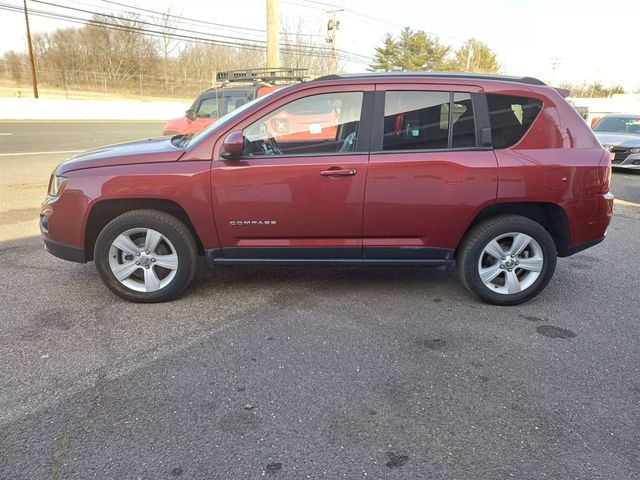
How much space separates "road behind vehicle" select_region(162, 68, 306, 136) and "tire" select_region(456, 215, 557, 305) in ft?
23.4

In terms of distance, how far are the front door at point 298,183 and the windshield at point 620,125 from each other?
38.2 ft

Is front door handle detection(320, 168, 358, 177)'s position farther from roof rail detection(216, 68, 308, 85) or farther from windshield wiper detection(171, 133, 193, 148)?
roof rail detection(216, 68, 308, 85)

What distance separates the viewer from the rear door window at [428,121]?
12.4 ft

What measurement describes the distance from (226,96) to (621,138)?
31.2 ft

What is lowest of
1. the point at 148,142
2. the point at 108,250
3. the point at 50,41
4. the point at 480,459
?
the point at 480,459

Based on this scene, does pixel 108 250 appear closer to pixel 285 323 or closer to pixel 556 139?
pixel 285 323

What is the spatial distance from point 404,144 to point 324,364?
71.3 inches

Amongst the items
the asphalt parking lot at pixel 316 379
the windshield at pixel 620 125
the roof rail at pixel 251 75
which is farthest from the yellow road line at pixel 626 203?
the roof rail at pixel 251 75

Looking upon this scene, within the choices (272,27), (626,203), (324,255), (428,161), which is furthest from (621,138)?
(324,255)

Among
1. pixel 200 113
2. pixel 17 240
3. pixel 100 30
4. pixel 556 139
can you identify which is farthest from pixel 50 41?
pixel 556 139

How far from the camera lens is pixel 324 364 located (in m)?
3.08

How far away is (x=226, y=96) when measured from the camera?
10.7 m

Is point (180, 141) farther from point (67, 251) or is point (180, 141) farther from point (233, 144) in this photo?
point (67, 251)

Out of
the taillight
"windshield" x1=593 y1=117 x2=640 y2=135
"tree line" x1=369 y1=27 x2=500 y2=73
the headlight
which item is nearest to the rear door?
the taillight
